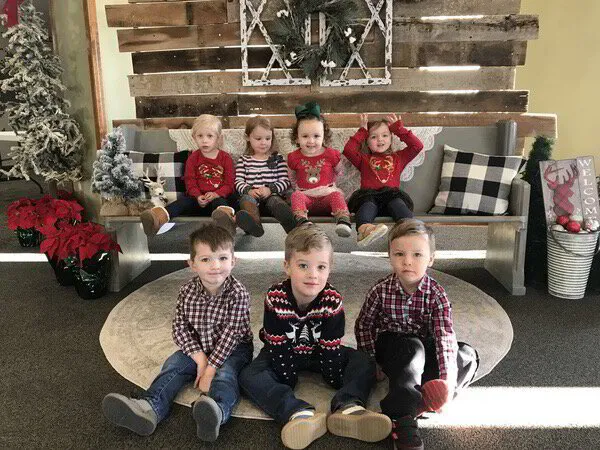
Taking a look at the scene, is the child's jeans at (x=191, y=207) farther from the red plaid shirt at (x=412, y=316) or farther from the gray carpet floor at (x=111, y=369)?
the red plaid shirt at (x=412, y=316)

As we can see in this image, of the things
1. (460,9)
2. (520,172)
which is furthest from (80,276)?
(460,9)

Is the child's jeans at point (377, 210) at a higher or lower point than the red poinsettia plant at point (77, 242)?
higher

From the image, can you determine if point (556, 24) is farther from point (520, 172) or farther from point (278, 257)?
point (278, 257)

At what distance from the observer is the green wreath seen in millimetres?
3957

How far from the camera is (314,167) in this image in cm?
317

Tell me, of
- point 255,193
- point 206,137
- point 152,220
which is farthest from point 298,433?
point 206,137

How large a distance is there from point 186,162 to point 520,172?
208 centimetres

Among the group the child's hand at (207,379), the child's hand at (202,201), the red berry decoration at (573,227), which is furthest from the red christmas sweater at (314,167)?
the child's hand at (207,379)

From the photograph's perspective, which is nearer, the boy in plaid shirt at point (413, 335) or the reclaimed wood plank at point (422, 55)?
the boy in plaid shirt at point (413, 335)

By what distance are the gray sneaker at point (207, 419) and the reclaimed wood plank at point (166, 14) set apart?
328 centimetres

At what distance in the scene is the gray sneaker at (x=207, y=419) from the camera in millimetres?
1715

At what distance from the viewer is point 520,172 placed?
3.39 metres

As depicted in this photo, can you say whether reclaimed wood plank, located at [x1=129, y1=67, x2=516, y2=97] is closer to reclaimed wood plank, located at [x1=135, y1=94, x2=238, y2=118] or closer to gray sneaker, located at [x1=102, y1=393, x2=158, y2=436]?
reclaimed wood plank, located at [x1=135, y1=94, x2=238, y2=118]

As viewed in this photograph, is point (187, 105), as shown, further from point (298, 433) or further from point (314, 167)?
point (298, 433)
